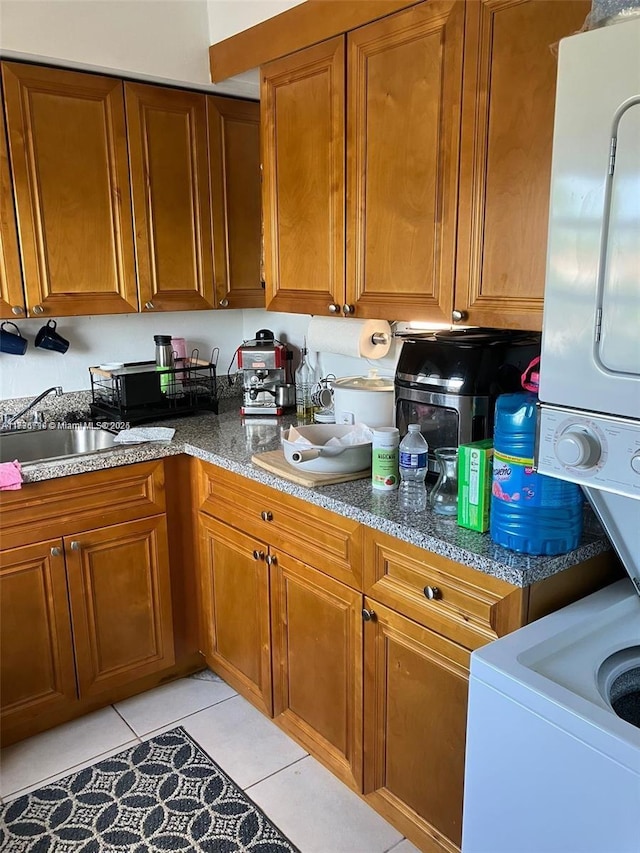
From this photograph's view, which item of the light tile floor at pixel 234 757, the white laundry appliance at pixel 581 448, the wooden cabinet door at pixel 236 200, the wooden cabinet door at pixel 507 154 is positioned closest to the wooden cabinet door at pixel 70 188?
the wooden cabinet door at pixel 236 200

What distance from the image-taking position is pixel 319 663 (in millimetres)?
1975

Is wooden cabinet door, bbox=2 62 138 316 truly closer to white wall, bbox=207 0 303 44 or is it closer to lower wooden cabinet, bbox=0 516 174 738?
white wall, bbox=207 0 303 44

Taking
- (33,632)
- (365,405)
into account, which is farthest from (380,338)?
(33,632)

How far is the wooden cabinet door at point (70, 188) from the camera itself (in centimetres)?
221

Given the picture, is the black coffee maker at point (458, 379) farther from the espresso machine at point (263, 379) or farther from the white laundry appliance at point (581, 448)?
the espresso machine at point (263, 379)

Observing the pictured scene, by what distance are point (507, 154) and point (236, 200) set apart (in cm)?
138

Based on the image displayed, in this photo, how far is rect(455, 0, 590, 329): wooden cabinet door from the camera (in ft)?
4.88

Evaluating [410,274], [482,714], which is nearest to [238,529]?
[410,274]

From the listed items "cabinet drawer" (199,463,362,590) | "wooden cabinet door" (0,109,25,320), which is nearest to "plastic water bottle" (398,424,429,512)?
"cabinet drawer" (199,463,362,590)

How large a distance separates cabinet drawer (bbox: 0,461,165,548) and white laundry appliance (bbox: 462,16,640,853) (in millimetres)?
1410

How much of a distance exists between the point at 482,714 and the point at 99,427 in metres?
1.80

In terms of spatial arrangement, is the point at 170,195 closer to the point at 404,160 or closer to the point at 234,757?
the point at 404,160

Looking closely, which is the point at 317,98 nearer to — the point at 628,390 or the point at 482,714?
the point at 628,390

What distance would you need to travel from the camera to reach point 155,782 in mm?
2053
